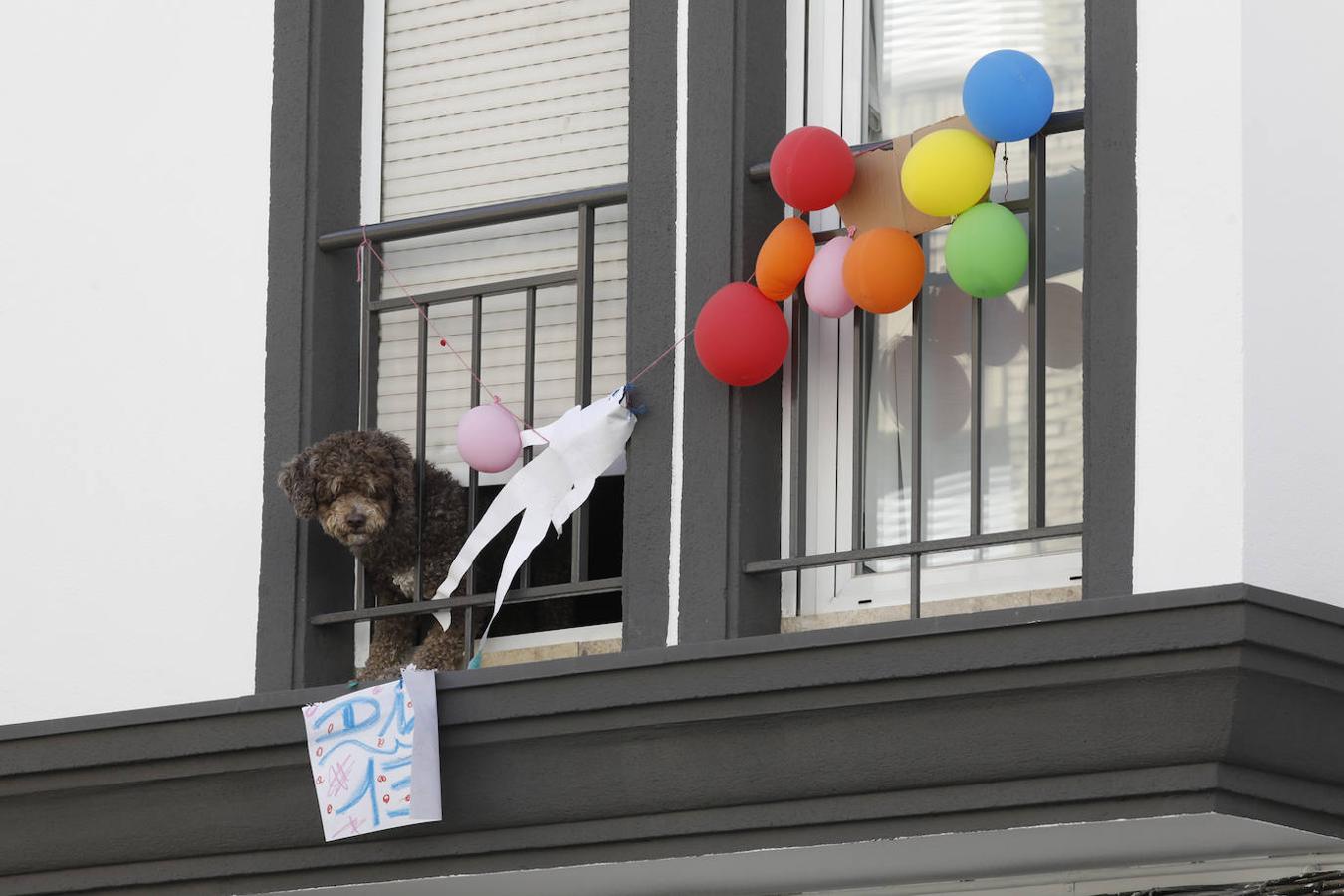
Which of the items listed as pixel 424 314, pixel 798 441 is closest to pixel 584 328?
pixel 424 314

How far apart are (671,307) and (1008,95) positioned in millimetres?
1361

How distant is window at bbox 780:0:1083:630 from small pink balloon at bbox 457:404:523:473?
894 millimetres

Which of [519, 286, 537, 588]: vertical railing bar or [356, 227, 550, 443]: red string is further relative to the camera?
[356, 227, 550, 443]: red string

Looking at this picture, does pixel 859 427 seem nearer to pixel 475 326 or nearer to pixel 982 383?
pixel 982 383

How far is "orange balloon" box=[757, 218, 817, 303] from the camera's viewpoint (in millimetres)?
7727

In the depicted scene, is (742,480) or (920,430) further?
(742,480)

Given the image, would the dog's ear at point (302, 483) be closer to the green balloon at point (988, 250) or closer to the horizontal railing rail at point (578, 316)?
the horizontal railing rail at point (578, 316)

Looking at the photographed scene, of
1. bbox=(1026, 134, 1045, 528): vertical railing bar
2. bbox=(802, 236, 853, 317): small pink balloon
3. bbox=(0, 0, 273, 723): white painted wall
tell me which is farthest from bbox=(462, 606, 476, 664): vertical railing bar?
bbox=(1026, 134, 1045, 528): vertical railing bar

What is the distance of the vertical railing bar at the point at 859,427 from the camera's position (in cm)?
780

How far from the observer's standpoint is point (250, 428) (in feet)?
29.8

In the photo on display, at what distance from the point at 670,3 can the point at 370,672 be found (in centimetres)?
235

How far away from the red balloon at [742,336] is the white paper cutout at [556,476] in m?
0.45

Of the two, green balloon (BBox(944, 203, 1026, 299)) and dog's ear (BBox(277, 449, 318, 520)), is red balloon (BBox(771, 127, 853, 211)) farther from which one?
dog's ear (BBox(277, 449, 318, 520))

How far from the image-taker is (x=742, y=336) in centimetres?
770
